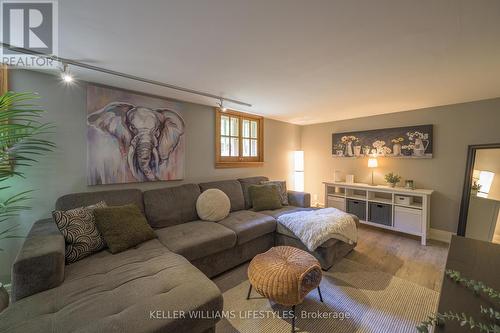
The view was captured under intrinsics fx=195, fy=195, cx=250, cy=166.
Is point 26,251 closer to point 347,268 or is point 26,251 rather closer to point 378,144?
point 347,268

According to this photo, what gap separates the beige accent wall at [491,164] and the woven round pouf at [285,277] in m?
2.83

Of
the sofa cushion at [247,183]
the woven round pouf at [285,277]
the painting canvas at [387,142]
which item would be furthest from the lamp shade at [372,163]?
the woven round pouf at [285,277]

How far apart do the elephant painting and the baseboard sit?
4.08 meters

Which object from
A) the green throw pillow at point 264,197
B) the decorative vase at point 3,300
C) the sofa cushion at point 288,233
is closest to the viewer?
the decorative vase at point 3,300

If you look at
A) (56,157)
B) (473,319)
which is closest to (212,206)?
(56,157)

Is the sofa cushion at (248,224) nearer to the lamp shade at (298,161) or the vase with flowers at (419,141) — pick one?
the lamp shade at (298,161)

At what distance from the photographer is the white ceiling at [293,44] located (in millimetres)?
1122

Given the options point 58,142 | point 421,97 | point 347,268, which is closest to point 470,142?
point 421,97

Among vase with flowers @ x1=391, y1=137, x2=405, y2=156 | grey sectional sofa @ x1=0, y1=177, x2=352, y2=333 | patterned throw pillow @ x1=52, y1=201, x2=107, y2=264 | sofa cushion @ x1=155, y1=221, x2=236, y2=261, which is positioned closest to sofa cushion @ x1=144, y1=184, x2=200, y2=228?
grey sectional sofa @ x1=0, y1=177, x2=352, y2=333

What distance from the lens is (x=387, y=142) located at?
3.55 m

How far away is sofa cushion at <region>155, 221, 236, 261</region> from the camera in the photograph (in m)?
1.83

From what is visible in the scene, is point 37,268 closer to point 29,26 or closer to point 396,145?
point 29,26

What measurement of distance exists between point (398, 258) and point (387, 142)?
2.02 m

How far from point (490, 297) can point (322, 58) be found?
1.79 meters
